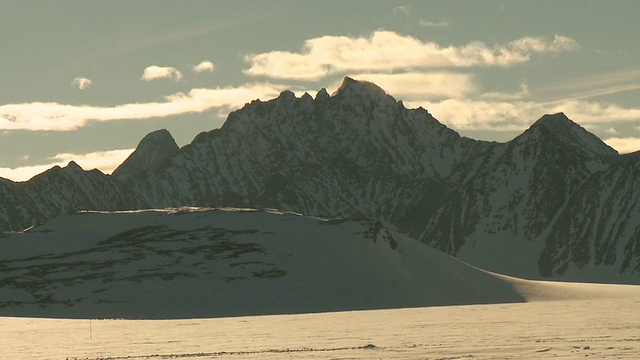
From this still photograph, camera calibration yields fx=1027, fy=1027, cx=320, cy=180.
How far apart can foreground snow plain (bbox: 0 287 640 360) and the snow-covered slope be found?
1653 inches

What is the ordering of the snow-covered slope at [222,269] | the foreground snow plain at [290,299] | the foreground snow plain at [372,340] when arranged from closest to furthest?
the foreground snow plain at [372,340]
the foreground snow plain at [290,299]
the snow-covered slope at [222,269]

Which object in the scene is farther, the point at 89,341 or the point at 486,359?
the point at 89,341

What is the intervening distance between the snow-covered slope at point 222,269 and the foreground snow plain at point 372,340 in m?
42.0

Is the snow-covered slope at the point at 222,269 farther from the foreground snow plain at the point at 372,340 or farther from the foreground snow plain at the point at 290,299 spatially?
the foreground snow plain at the point at 372,340

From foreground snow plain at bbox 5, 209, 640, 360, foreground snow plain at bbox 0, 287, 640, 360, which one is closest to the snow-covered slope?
foreground snow plain at bbox 5, 209, 640, 360

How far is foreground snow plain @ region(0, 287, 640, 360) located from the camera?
3872 cm

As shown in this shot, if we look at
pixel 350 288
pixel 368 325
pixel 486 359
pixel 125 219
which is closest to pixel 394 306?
pixel 350 288

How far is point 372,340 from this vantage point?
158ft

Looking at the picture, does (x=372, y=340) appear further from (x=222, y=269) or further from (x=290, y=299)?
(x=222, y=269)

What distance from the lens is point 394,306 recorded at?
109125 mm

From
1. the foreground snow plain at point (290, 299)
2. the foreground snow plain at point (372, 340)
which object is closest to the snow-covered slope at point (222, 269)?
the foreground snow plain at point (290, 299)

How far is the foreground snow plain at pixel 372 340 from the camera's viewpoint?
38719mm

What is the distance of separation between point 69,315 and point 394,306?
3383 cm

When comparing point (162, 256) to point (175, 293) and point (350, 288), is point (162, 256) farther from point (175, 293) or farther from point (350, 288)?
point (350, 288)
